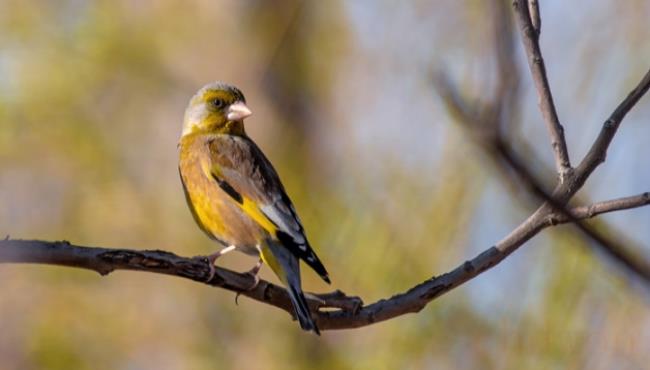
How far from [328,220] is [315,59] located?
1830 mm

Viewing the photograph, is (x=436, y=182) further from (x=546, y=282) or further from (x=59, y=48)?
(x=59, y=48)

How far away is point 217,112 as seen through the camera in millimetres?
5840

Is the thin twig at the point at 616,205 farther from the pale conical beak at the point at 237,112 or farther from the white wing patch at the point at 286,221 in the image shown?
the pale conical beak at the point at 237,112

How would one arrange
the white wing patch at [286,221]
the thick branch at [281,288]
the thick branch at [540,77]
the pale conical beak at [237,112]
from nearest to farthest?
the thick branch at [540,77] → the thick branch at [281,288] → the white wing patch at [286,221] → the pale conical beak at [237,112]

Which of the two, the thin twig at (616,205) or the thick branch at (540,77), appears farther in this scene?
the thin twig at (616,205)

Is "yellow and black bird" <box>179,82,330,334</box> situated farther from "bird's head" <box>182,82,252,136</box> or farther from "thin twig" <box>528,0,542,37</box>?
"thin twig" <box>528,0,542,37</box>

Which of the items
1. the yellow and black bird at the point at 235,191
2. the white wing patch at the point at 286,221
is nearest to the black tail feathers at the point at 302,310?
the yellow and black bird at the point at 235,191

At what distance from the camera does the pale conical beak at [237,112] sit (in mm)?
5746

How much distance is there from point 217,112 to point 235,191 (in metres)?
0.86

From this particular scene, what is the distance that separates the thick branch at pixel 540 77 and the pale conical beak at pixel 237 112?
8.91ft

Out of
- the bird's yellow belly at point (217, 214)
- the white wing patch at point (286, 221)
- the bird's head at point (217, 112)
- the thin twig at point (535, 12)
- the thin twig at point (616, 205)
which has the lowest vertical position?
the bird's yellow belly at point (217, 214)

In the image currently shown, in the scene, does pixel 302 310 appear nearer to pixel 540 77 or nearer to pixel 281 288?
pixel 281 288

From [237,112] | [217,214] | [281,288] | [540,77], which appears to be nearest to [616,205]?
[540,77]

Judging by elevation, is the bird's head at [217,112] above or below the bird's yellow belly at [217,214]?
above
